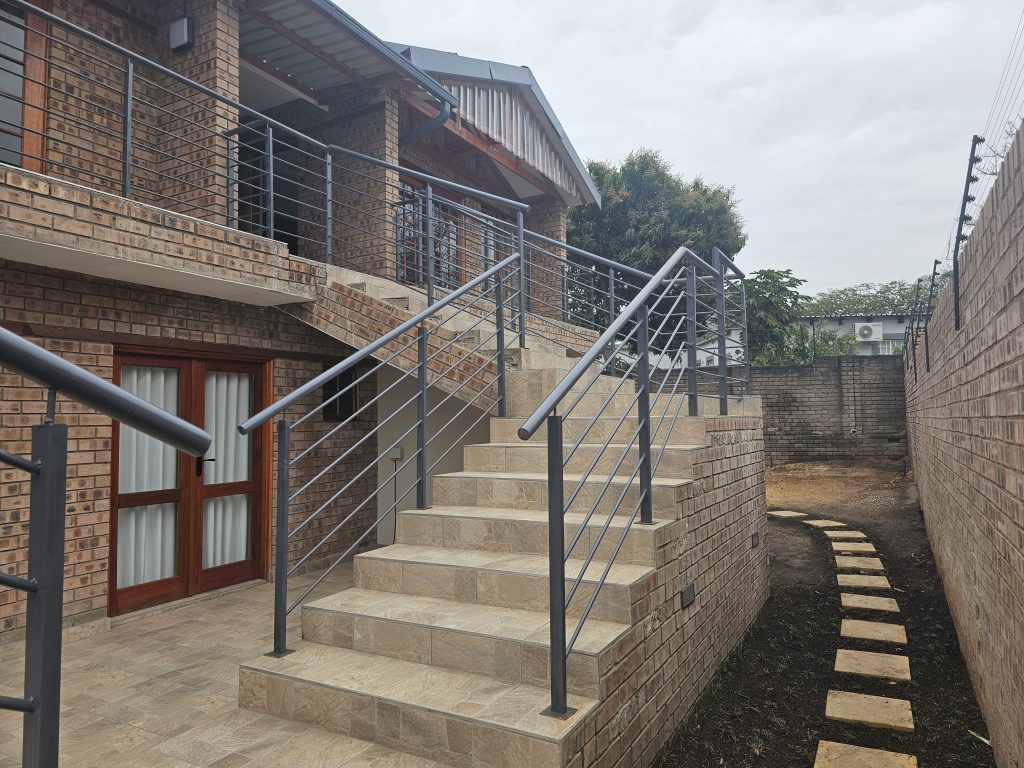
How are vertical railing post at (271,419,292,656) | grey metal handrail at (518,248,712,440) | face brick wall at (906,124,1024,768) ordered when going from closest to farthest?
face brick wall at (906,124,1024,768) < grey metal handrail at (518,248,712,440) < vertical railing post at (271,419,292,656)

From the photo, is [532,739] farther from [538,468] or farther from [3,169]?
[3,169]

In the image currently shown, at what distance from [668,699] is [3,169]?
14.1 feet

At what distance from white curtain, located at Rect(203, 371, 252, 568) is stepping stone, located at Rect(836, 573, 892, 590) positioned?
5372 millimetres

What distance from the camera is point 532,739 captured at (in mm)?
2348

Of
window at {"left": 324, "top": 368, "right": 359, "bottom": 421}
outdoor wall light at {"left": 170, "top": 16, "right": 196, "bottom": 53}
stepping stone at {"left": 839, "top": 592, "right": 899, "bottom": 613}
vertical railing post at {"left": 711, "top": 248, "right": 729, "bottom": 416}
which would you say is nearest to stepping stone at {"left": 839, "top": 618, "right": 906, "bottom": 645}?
stepping stone at {"left": 839, "top": 592, "right": 899, "bottom": 613}

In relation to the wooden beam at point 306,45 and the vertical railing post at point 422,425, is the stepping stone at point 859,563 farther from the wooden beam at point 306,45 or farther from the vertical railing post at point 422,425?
the wooden beam at point 306,45

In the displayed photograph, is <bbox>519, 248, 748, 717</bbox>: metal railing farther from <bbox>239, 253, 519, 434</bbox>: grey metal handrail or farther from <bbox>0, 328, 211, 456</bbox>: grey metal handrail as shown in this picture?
<bbox>0, 328, 211, 456</bbox>: grey metal handrail

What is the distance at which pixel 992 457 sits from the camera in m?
2.91

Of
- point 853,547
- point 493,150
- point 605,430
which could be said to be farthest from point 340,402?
point 853,547

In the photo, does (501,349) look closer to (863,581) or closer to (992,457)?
(992,457)

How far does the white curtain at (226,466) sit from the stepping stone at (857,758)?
4.72 meters

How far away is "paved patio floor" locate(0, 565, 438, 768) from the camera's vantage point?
269cm

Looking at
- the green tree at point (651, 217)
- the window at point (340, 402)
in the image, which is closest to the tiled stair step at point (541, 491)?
the window at point (340, 402)

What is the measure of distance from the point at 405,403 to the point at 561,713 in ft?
8.15
